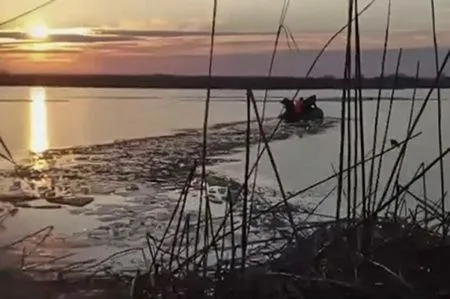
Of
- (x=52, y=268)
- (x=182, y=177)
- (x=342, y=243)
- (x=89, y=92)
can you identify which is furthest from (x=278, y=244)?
(x=89, y=92)

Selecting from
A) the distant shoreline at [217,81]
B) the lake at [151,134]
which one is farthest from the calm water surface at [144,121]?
the distant shoreline at [217,81]

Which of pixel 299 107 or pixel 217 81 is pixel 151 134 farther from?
pixel 217 81

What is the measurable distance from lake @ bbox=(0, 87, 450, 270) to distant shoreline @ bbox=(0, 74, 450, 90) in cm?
10

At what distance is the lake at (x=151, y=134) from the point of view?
1475 mm

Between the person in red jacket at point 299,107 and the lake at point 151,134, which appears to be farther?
the person in red jacket at point 299,107

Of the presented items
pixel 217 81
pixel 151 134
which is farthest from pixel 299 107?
pixel 217 81

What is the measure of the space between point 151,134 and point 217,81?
33.6 inches

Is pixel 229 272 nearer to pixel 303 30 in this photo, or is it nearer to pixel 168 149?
pixel 303 30

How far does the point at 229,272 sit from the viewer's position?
1006mm

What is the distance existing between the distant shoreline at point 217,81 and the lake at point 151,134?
100 mm

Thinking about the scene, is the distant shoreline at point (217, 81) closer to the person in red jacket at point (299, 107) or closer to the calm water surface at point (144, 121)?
the calm water surface at point (144, 121)

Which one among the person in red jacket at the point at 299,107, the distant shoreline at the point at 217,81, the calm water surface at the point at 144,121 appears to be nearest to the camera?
the distant shoreline at the point at 217,81

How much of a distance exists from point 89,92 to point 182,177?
1008 millimetres

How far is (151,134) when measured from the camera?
219cm
